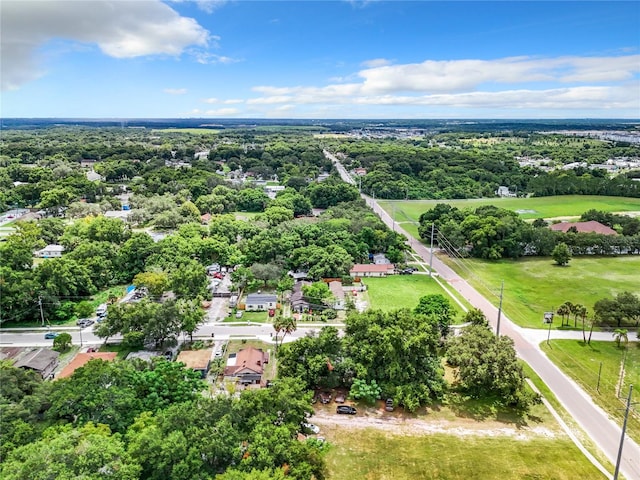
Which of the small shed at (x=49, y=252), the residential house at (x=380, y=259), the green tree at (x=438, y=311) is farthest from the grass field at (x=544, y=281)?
the small shed at (x=49, y=252)

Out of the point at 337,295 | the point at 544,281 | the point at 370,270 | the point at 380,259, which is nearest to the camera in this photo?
the point at 337,295

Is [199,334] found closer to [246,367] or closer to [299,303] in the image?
[246,367]

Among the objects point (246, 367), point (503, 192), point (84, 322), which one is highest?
point (503, 192)

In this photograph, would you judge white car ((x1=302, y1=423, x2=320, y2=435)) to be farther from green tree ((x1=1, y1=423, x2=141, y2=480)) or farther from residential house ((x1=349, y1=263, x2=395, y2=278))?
residential house ((x1=349, y1=263, x2=395, y2=278))

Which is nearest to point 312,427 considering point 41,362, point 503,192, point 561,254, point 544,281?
point 41,362

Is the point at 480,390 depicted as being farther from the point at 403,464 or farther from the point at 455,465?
the point at 403,464

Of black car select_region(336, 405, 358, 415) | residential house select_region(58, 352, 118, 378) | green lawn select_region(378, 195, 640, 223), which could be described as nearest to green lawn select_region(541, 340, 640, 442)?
black car select_region(336, 405, 358, 415)

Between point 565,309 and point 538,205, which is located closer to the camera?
point 565,309

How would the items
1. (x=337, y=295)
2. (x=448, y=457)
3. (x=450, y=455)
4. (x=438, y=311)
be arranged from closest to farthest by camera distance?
(x=448, y=457)
(x=450, y=455)
(x=438, y=311)
(x=337, y=295)
